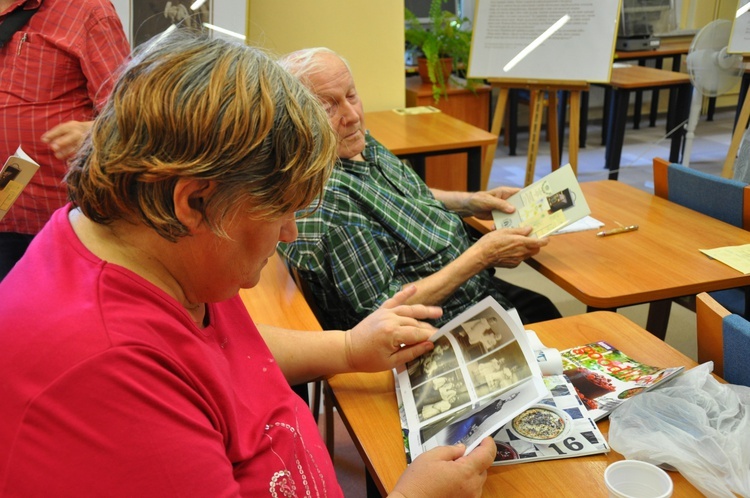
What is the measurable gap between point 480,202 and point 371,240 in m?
0.64

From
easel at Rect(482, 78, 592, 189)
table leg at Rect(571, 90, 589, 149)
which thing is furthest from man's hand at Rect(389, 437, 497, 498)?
table leg at Rect(571, 90, 589, 149)

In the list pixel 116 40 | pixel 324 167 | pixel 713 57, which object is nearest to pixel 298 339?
pixel 324 167

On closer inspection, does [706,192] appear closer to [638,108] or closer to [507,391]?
[507,391]

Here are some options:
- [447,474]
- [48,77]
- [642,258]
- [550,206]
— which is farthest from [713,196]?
[48,77]

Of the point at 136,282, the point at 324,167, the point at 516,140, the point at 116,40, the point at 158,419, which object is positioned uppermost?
the point at 116,40

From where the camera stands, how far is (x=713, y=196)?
231cm

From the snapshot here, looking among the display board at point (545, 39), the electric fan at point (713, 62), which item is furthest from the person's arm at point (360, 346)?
the electric fan at point (713, 62)

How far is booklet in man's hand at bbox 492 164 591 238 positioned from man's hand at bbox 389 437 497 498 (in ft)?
3.39

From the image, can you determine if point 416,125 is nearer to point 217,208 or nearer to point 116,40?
point 116,40

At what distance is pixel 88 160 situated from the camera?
2.74ft

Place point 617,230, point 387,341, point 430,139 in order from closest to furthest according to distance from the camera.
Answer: point 387,341, point 617,230, point 430,139

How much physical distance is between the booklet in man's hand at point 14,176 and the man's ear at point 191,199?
925 millimetres

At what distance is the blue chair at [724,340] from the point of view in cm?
124

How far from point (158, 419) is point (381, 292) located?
3.61ft
